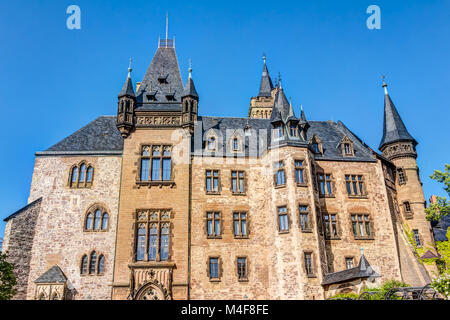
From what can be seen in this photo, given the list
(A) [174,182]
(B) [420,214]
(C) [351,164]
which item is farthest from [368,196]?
(A) [174,182]

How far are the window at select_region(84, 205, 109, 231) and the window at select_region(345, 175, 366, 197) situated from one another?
18719 millimetres

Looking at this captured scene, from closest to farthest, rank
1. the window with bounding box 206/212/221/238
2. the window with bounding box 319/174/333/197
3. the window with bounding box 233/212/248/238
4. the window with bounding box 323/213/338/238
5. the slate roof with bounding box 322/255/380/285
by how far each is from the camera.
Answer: the slate roof with bounding box 322/255/380/285, the window with bounding box 206/212/221/238, the window with bounding box 233/212/248/238, the window with bounding box 323/213/338/238, the window with bounding box 319/174/333/197

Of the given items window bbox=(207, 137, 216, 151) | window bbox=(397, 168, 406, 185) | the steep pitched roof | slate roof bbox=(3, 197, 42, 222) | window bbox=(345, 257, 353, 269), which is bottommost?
window bbox=(345, 257, 353, 269)

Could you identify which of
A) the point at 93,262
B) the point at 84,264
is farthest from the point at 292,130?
the point at 84,264

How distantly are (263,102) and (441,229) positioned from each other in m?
26.9

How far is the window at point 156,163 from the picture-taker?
98.3 feet

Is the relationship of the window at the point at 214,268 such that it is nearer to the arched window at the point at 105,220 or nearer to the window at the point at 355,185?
the arched window at the point at 105,220

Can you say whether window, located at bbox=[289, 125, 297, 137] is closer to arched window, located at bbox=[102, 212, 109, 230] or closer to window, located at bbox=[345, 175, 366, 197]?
window, located at bbox=[345, 175, 366, 197]

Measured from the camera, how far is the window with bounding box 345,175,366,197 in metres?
31.9

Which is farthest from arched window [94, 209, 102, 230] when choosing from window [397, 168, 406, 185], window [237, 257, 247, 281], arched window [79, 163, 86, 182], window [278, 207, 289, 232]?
window [397, 168, 406, 185]
